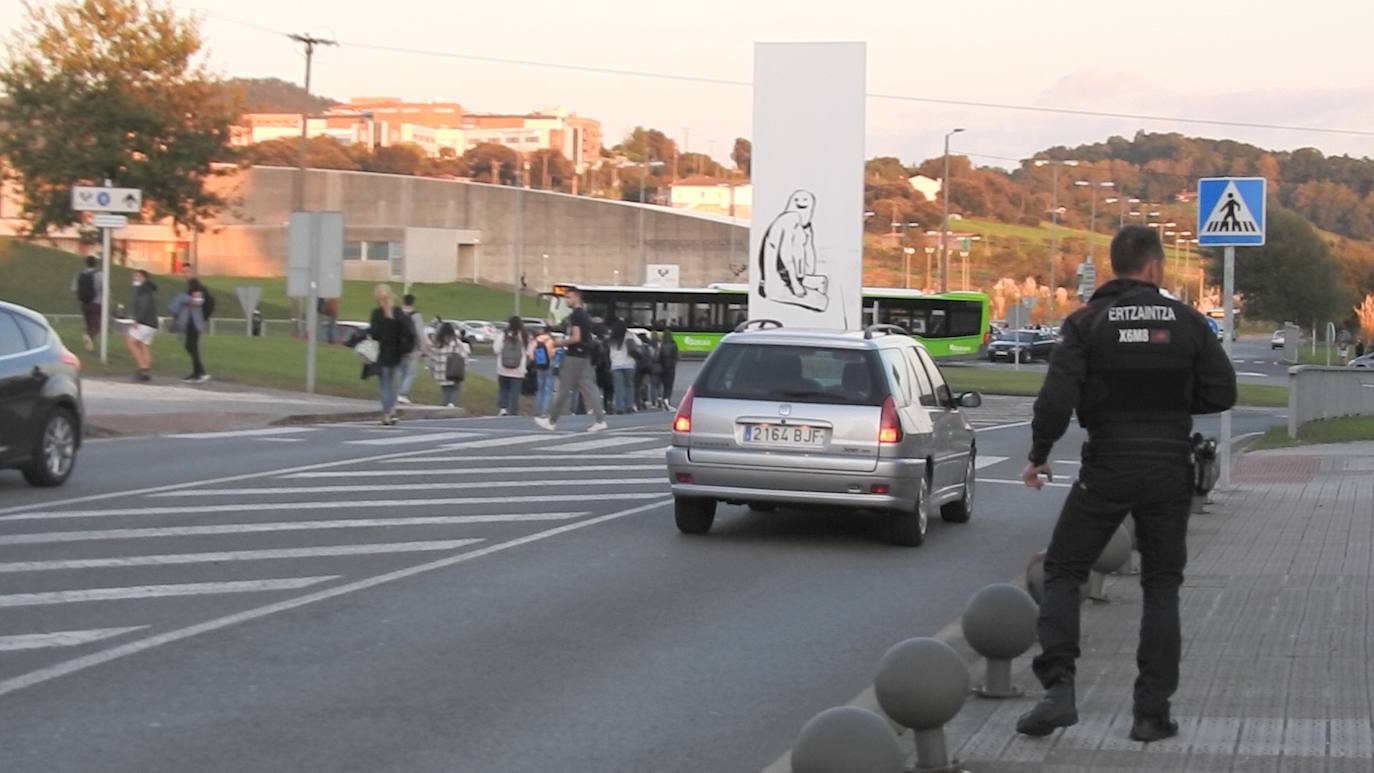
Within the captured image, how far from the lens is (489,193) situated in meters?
104

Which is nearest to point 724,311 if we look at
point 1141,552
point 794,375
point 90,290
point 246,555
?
point 90,290

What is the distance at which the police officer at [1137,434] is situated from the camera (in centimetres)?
639

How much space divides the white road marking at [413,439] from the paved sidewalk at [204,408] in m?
2.81

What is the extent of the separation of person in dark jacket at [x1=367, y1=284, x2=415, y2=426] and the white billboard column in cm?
1400

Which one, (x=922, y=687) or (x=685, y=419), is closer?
(x=922, y=687)

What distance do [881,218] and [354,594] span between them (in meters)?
162

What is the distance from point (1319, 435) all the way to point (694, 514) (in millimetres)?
16655

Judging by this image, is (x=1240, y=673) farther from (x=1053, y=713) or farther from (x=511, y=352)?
(x=511, y=352)

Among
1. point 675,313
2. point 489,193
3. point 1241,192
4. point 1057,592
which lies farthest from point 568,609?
point 489,193

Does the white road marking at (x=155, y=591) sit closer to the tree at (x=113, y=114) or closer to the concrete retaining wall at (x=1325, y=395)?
the concrete retaining wall at (x=1325, y=395)

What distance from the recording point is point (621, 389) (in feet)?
117

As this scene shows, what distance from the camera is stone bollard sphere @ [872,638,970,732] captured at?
19.6 ft

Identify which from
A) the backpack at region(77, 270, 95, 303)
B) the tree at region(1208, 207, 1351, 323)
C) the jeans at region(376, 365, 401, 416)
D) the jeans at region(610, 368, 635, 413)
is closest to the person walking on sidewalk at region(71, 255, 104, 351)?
the backpack at region(77, 270, 95, 303)

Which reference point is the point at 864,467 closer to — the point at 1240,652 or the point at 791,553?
the point at 791,553
